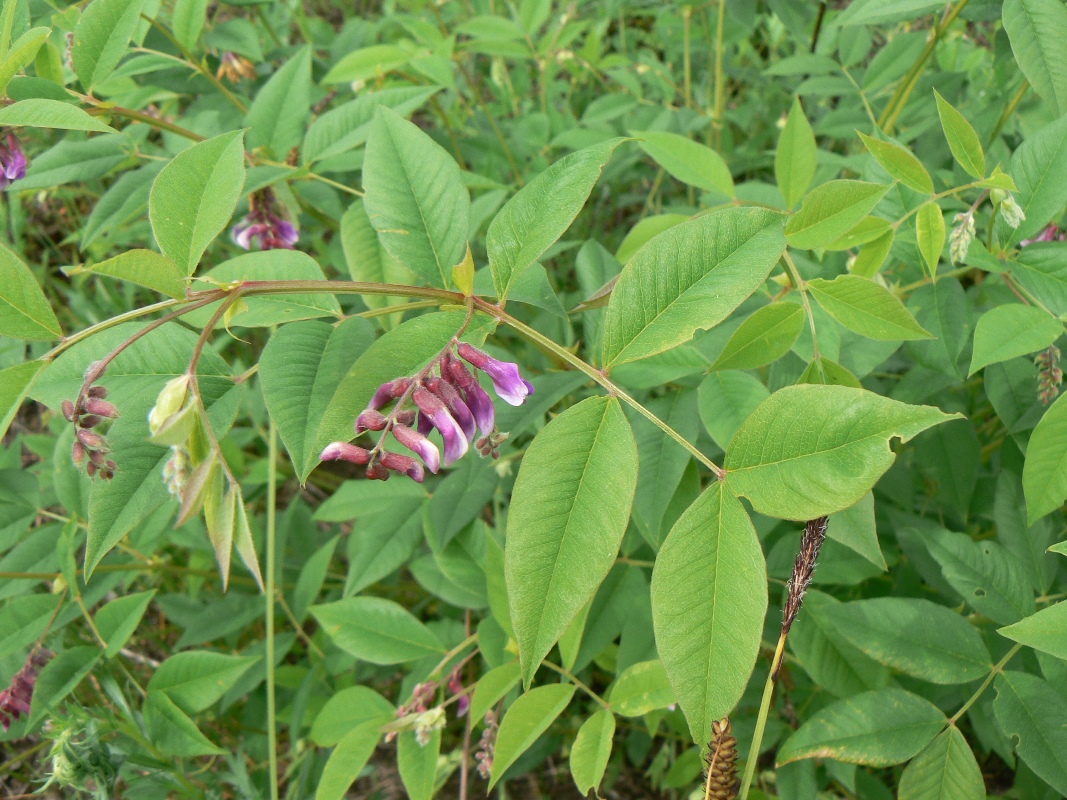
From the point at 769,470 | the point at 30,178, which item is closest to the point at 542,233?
the point at 769,470

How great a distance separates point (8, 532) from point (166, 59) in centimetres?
119

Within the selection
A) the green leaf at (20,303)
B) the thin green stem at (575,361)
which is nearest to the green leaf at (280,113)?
the green leaf at (20,303)

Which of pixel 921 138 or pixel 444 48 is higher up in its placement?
pixel 444 48

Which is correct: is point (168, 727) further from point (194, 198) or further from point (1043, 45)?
point (1043, 45)

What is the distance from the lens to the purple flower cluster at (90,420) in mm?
911

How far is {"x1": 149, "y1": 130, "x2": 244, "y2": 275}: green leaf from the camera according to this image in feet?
3.21

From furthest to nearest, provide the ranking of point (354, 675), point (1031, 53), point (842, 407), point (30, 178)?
point (354, 675)
point (30, 178)
point (1031, 53)
point (842, 407)

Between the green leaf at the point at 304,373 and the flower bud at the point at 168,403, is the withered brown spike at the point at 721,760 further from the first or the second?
the flower bud at the point at 168,403

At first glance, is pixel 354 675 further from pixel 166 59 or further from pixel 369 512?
pixel 166 59

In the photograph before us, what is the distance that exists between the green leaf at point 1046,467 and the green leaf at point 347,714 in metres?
1.20

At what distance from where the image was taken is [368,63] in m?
2.23

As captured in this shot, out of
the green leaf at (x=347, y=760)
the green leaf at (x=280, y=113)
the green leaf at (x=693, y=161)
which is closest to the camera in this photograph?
the green leaf at (x=347, y=760)

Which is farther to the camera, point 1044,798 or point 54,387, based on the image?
point 1044,798

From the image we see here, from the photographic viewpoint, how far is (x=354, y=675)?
6.90ft
